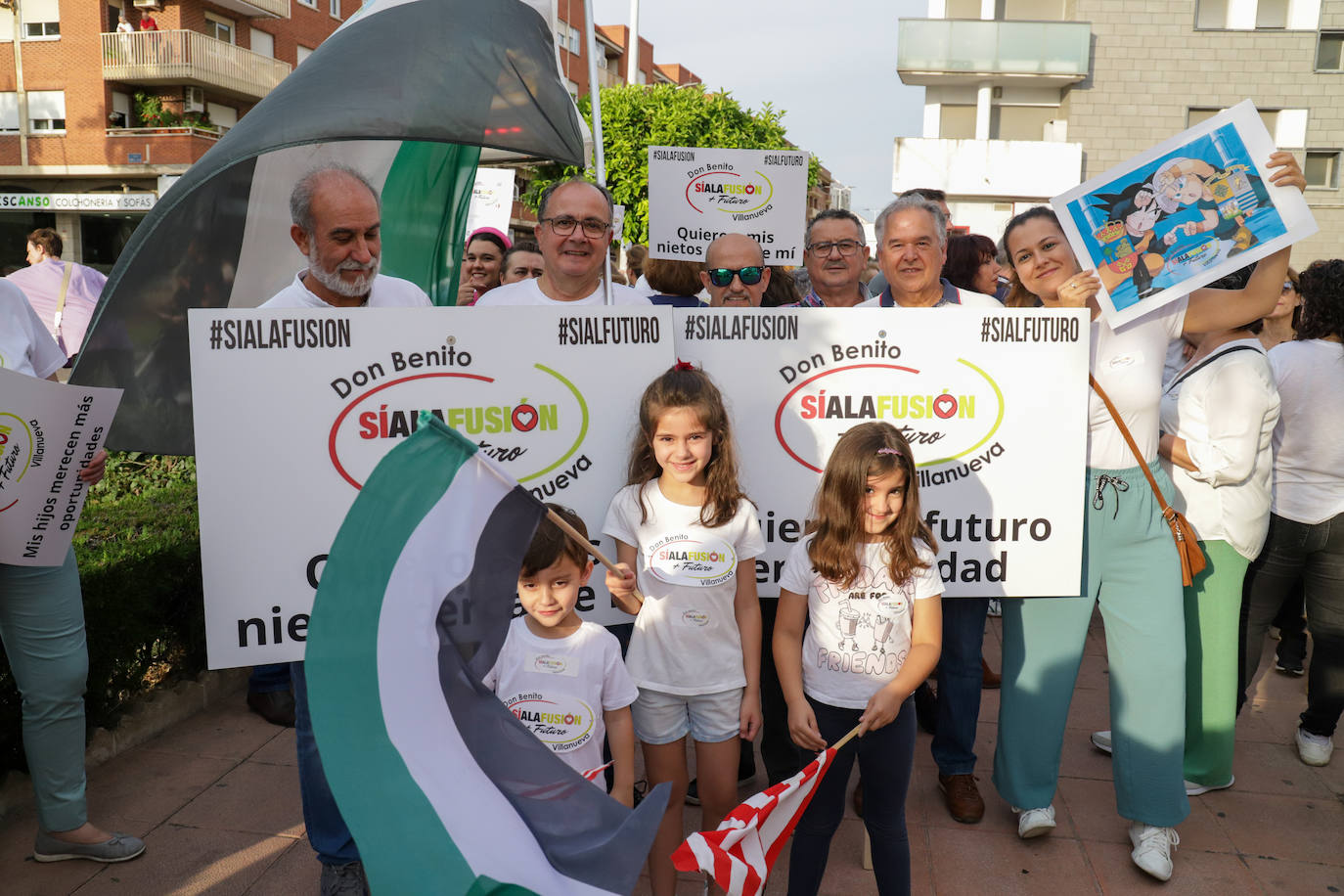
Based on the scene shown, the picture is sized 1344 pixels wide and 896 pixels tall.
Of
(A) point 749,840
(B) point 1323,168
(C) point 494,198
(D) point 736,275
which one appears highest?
(B) point 1323,168

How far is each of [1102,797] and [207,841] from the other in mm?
3357

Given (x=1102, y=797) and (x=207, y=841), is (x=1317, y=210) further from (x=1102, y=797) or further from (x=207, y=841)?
(x=207, y=841)

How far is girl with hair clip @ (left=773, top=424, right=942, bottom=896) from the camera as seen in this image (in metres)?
2.87

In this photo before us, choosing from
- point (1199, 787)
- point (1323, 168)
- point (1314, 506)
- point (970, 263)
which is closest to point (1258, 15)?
point (1323, 168)

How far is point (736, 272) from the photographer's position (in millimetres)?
4391

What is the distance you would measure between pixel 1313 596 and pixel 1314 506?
399 millimetres

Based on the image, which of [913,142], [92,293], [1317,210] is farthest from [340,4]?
[92,293]

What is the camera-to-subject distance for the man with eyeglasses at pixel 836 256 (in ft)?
14.9

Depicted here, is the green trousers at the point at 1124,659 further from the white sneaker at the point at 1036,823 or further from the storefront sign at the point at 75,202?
the storefront sign at the point at 75,202

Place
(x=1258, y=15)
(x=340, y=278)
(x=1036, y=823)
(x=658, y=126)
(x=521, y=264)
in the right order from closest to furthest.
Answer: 1. (x=340, y=278)
2. (x=1036, y=823)
3. (x=521, y=264)
4. (x=1258, y=15)
5. (x=658, y=126)

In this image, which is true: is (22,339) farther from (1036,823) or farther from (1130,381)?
(1036,823)

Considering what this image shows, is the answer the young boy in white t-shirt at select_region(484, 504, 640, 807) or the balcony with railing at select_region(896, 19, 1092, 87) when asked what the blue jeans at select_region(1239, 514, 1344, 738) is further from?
the balcony with railing at select_region(896, 19, 1092, 87)

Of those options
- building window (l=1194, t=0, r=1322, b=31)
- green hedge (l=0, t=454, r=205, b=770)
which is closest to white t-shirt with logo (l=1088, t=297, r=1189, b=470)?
green hedge (l=0, t=454, r=205, b=770)

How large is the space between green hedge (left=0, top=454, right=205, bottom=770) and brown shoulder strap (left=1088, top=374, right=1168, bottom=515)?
381 cm
